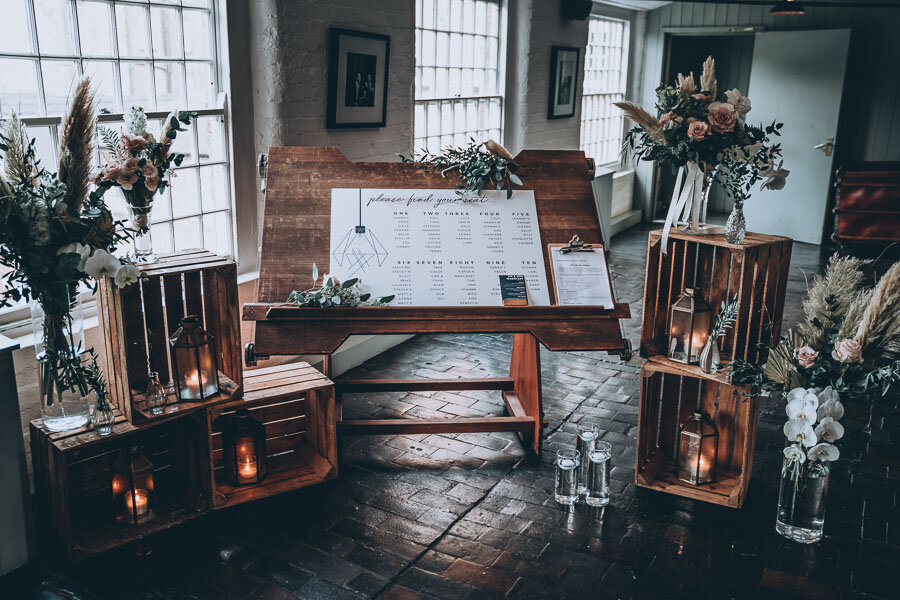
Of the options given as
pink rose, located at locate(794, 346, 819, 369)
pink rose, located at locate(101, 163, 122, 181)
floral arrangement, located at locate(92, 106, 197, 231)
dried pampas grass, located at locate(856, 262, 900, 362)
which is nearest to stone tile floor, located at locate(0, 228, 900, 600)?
pink rose, located at locate(794, 346, 819, 369)

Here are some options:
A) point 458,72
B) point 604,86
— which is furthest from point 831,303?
point 604,86

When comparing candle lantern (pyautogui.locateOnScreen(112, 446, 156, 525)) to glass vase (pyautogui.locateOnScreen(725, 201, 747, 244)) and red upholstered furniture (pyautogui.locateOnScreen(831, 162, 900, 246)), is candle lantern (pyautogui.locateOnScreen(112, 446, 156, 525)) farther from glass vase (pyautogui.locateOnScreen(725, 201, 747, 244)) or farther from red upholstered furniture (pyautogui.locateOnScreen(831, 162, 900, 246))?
red upholstered furniture (pyautogui.locateOnScreen(831, 162, 900, 246))

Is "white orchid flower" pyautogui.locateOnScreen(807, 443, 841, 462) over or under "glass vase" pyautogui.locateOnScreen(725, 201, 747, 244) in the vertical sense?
under

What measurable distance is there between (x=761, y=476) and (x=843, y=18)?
7.06 metres

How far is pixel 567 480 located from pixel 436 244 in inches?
47.2

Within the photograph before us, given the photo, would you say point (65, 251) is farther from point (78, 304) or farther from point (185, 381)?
point (185, 381)

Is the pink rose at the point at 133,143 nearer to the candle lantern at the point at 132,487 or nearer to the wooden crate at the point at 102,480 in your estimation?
the wooden crate at the point at 102,480

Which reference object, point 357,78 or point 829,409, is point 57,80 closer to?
point 357,78

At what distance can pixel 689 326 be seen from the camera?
3.22m

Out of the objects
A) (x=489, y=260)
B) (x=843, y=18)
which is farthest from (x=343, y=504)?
(x=843, y=18)

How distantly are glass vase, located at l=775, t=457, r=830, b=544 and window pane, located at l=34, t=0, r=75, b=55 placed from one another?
3431 millimetres

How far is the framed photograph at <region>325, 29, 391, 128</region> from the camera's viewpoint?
14.4 ft

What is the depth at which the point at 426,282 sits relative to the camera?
3.29m

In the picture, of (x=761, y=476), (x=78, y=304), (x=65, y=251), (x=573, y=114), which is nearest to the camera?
(x=65, y=251)
